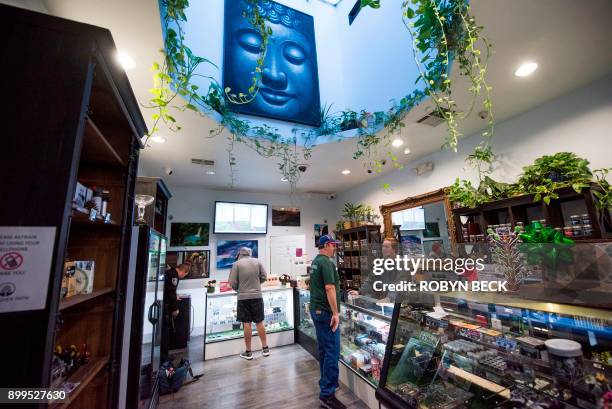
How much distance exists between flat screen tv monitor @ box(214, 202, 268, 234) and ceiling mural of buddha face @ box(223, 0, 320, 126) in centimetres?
308

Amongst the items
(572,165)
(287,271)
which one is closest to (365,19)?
(572,165)

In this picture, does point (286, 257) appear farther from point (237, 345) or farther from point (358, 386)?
point (358, 386)

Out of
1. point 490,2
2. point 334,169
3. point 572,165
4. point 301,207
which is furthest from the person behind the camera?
point 301,207

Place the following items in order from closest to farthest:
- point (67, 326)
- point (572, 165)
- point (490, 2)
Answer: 1. point (67, 326)
2. point (490, 2)
3. point (572, 165)

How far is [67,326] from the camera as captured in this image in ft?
5.01

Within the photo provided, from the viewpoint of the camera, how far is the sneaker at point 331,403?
2.44m

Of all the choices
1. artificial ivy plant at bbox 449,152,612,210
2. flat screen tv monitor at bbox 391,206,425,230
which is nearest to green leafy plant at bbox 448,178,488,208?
artificial ivy plant at bbox 449,152,612,210

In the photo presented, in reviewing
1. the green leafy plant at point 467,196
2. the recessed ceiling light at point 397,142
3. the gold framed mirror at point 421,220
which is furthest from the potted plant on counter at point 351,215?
the green leafy plant at point 467,196

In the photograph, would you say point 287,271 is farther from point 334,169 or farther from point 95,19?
point 95,19

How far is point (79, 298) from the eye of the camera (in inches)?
47.4

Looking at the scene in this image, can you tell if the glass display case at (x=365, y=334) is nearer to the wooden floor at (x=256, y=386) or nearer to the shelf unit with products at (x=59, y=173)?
the wooden floor at (x=256, y=386)

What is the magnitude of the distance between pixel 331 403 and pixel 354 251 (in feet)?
10.7

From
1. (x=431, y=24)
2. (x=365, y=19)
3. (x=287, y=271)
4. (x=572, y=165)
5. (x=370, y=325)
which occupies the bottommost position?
(x=370, y=325)

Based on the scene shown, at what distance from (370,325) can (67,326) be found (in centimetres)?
261
